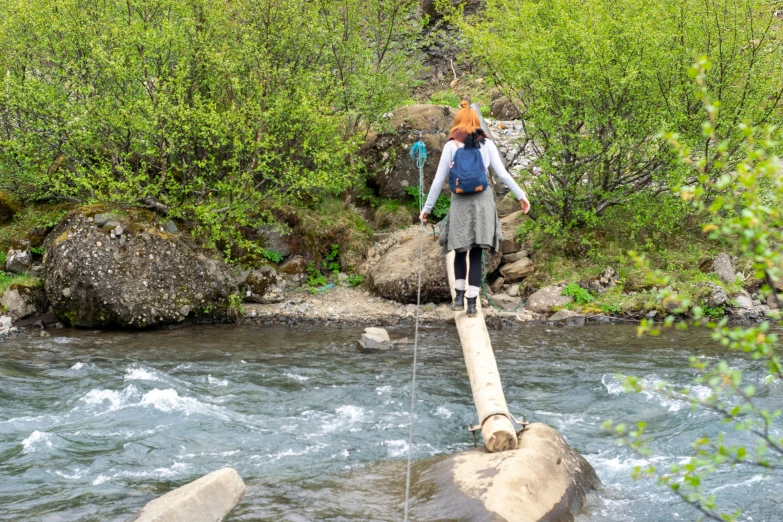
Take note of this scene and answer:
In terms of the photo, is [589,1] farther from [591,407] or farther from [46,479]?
[46,479]

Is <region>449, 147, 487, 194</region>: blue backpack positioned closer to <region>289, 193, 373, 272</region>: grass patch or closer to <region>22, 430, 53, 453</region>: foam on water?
<region>22, 430, 53, 453</region>: foam on water

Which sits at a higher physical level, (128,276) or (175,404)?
(128,276)

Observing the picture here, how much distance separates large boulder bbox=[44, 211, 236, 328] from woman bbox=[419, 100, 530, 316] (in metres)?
8.18

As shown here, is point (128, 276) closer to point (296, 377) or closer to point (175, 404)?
point (296, 377)

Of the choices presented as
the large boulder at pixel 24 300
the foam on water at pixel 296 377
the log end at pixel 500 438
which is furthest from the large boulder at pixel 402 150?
the log end at pixel 500 438

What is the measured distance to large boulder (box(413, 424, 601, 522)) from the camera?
5.41 meters

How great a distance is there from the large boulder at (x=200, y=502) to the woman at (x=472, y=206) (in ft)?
13.0

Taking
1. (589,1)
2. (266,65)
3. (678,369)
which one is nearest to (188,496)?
(678,369)

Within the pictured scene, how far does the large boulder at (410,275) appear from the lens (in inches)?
649

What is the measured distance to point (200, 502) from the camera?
18.4ft

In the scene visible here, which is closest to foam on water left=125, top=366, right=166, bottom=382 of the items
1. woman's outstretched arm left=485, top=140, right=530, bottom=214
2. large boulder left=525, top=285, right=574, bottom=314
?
woman's outstretched arm left=485, top=140, right=530, bottom=214

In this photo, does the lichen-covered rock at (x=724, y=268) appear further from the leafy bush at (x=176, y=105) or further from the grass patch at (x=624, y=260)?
the leafy bush at (x=176, y=105)

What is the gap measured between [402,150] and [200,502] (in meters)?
16.1

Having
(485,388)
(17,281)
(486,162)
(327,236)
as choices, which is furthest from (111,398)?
(327,236)
